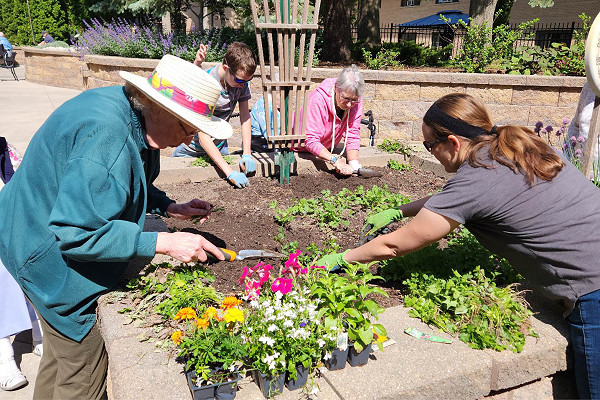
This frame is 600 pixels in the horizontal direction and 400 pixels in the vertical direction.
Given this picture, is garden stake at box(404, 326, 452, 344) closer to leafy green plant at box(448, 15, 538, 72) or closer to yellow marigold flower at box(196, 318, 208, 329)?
yellow marigold flower at box(196, 318, 208, 329)

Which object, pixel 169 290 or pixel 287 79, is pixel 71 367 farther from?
pixel 287 79

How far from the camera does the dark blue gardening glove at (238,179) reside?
15.1 feet

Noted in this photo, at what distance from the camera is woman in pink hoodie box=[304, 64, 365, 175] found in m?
4.83

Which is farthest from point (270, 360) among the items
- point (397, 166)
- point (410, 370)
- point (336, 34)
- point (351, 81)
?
point (336, 34)

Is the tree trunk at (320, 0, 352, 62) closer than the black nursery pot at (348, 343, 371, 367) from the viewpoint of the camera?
No

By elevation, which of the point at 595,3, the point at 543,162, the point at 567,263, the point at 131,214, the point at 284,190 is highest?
the point at 595,3

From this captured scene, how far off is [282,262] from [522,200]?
150cm

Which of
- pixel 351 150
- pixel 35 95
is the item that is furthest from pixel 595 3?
pixel 35 95

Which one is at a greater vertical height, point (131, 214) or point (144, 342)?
point (131, 214)

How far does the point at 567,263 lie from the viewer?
2.08 meters

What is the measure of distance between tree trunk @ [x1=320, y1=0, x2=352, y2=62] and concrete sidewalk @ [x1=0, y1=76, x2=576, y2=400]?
8.61 metres

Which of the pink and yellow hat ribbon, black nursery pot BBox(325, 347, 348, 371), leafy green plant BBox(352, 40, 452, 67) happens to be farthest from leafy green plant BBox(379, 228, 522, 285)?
leafy green plant BBox(352, 40, 452, 67)

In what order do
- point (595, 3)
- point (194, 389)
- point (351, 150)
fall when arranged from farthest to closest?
point (595, 3) → point (351, 150) → point (194, 389)

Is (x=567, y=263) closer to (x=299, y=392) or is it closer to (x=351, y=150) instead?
(x=299, y=392)
